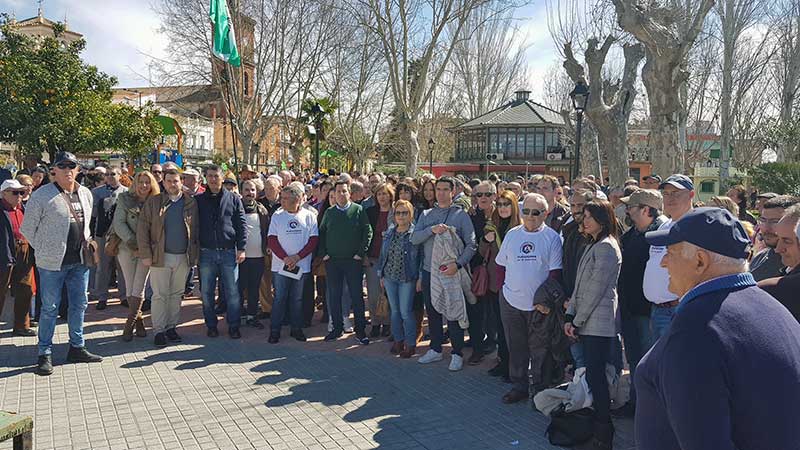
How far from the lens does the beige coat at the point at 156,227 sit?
6.90 m

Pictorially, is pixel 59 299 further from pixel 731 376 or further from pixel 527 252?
pixel 731 376

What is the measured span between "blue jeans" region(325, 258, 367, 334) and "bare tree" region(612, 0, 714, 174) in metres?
10.2

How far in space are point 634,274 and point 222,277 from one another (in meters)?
5.01

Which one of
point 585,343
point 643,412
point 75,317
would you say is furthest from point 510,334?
point 75,317

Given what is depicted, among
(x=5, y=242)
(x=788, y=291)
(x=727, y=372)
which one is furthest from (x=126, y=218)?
(x=727, y=372)

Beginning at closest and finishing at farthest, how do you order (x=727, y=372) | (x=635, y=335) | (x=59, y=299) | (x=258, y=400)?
1. (x=727, y=372)
2. (x=635, y=335)
3. (x=258, y=400)
4. (x=59, y=299)

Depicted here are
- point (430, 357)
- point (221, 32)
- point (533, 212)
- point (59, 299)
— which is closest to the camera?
point (533, 212)

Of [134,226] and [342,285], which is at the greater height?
[134,226]

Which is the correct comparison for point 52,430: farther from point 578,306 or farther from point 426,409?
point 578,306

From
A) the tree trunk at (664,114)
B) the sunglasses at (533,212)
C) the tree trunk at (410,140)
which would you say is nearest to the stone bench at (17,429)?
the sunglasses at (533,212)

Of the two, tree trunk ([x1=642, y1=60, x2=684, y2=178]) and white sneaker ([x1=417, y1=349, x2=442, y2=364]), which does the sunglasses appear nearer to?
white sneaker ([x1=417, y1=349, x2=442, y2=364])

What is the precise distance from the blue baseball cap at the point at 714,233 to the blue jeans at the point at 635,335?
336cm

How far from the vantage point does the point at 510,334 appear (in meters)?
5.42

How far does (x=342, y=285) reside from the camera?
7477 mm
